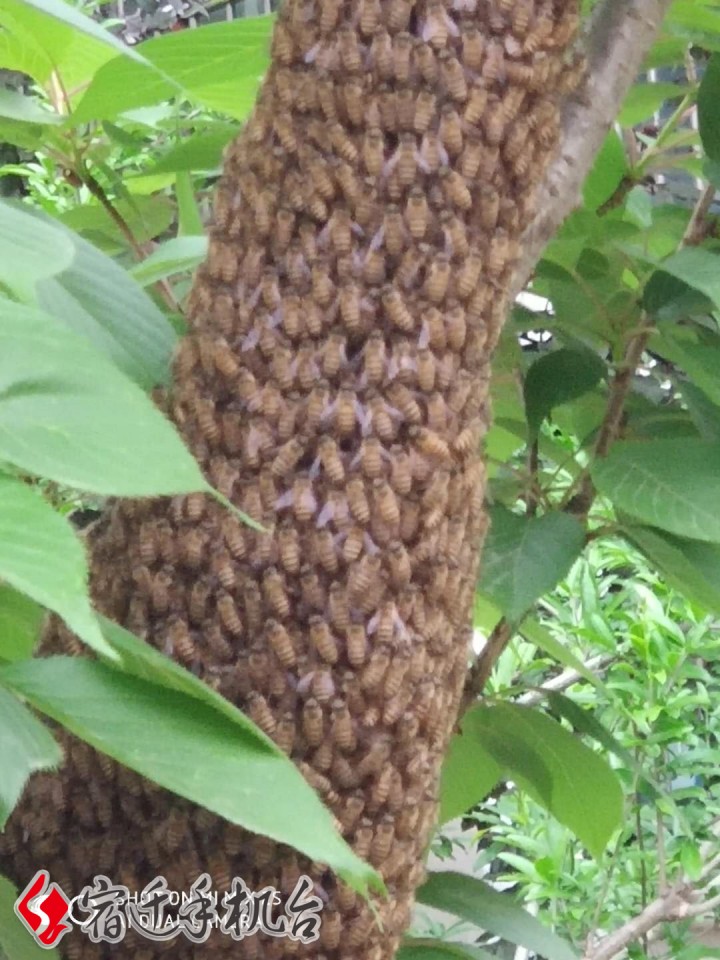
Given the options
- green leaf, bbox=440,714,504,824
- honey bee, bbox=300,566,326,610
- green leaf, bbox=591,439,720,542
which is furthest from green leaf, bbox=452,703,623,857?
honey bee, bbox=300,566,326,610

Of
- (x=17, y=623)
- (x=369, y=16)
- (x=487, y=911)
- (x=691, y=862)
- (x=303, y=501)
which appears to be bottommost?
(x=691, y=862)

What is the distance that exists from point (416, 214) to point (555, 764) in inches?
12.0

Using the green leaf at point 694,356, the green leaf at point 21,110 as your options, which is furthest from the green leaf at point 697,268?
the green leaf at point 21,110

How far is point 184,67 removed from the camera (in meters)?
0.39

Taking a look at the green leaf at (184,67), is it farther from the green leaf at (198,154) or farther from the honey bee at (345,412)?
the honey bee at (345,412)

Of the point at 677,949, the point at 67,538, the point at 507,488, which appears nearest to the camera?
Result: the point at 67,538

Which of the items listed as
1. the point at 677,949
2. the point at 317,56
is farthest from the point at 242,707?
the point at 677,949

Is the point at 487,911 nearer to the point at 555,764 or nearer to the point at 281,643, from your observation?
the point at 555,764

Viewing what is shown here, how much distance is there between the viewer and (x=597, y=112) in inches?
13.8

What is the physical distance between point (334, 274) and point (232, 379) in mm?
42

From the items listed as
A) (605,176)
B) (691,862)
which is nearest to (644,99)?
(605,176)

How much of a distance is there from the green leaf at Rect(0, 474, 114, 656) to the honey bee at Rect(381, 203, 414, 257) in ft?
0.49

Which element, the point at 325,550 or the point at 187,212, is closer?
the point at 325,550

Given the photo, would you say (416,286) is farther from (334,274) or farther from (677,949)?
(677,949)
